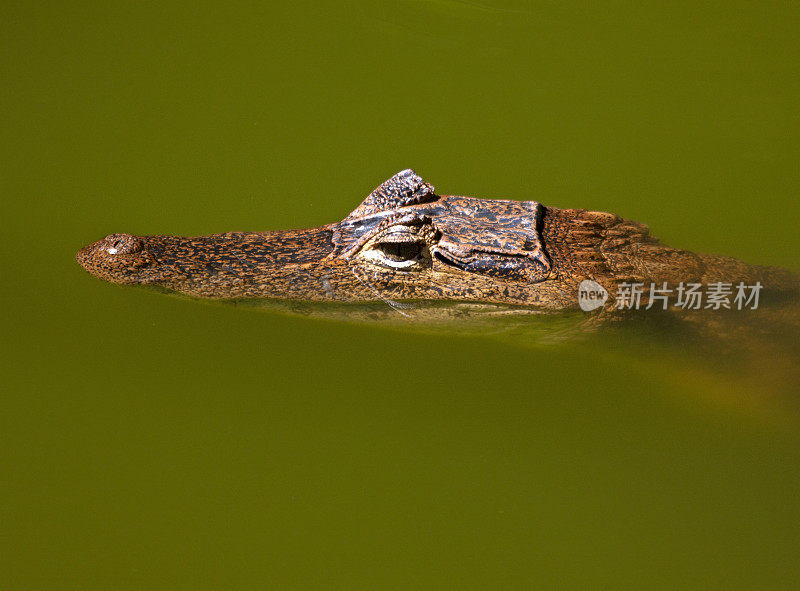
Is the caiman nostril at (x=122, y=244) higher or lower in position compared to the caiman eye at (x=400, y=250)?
lower

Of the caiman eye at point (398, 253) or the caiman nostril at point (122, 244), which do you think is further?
the caiman nostril at point (122, 244)

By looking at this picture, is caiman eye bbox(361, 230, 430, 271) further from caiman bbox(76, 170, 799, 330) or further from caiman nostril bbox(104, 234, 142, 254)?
caiman nostril bbox(104, 234, 142, 254)

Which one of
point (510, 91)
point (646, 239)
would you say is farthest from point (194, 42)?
point (646, 239)

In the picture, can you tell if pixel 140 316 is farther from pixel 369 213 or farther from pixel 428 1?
pixel 428 1

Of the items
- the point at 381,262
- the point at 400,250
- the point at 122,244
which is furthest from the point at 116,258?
the point at 400,250

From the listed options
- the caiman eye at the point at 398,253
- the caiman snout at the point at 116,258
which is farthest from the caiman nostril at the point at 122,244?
the caiman eye at the point at 398,253

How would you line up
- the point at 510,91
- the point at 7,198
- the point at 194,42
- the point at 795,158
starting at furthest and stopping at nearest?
1. the point at 194,42
2. the point at 510,91
3. the point at 795,158
4. the point at 7,198

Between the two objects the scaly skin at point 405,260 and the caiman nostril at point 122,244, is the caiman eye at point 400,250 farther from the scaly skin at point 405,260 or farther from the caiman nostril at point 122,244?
the caiman nostril at point 122,244

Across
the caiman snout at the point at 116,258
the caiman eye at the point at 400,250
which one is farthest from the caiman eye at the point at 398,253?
the caiman snout at the point at 116,258
